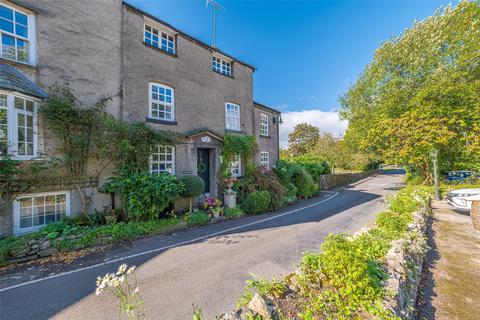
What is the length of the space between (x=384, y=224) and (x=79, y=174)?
10.1 m

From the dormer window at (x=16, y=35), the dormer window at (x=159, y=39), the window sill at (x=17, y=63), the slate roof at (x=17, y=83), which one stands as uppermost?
the dormer window at (x=159, y=39)

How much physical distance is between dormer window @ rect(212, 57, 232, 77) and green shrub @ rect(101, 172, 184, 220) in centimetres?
809

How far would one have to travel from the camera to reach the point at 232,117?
12.5 metres

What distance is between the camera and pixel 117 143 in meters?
7.32

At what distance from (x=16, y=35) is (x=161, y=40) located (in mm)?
5195

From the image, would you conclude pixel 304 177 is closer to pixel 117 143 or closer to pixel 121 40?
pixel 117 143

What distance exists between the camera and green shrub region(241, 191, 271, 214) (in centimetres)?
966

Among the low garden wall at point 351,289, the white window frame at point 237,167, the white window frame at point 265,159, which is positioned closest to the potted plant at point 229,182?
the white window frame at point 237,167

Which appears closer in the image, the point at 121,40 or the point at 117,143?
the point at 117,143

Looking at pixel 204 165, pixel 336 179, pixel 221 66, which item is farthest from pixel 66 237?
pixel 336 179

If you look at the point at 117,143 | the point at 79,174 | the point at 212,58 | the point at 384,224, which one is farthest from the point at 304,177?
the point at 79,174

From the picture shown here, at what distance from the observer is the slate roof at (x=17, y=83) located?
5.33 m

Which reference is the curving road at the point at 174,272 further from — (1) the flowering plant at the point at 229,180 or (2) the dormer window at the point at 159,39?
(2) the dormer window at the point at 159,39

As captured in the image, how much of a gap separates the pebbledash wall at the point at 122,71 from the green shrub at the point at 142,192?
1.08m
